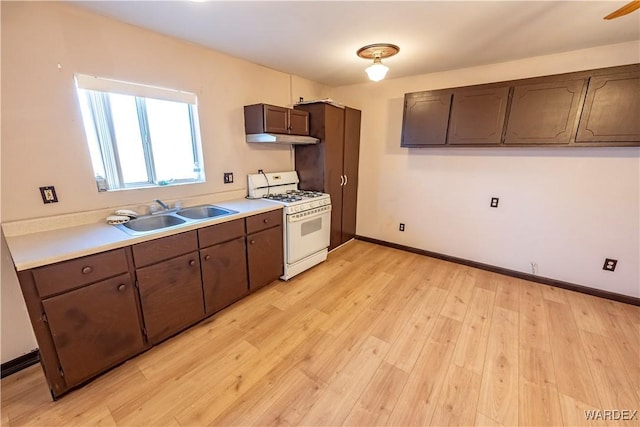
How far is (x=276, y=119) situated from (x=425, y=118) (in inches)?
68.6

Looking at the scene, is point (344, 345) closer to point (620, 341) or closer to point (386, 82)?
point (620, 341)

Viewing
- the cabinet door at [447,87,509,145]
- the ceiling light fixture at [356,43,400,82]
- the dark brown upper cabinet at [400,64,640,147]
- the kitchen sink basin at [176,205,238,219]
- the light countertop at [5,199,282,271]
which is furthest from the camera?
the cabinet door at [447,87,509,145]

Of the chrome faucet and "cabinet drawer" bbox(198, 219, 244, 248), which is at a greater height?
the chrome faucet

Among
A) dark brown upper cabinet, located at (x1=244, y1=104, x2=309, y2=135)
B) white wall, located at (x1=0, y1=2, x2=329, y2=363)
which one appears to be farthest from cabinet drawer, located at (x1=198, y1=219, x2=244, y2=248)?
dark brown upper cabinet, located at (x1=244, y1=104, x2=309, y2=135)

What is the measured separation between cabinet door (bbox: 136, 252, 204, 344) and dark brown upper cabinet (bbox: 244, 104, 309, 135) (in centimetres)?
151

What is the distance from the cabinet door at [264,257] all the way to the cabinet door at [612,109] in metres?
3.01

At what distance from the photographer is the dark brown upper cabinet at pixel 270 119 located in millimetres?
2691

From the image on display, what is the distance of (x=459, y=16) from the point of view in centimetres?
177

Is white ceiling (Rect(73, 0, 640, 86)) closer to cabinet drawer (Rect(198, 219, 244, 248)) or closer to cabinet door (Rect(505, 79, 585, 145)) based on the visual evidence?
cabinet door (Rect(505, 79, 585, 145))

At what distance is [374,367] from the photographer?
5.76 ft

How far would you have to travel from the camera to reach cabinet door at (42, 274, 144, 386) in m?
1.41

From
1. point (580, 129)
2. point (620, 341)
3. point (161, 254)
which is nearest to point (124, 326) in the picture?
point (161, 254)

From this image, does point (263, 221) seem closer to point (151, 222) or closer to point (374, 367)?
point (151, 222)

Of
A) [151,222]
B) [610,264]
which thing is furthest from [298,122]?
[610,264]
